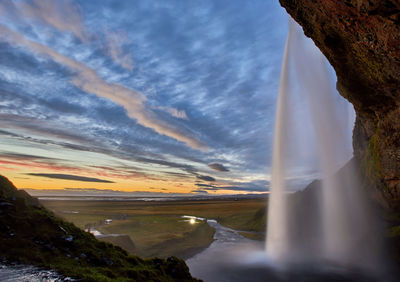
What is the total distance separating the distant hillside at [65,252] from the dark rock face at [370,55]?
18705 millimetres

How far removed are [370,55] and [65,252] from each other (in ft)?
78.0

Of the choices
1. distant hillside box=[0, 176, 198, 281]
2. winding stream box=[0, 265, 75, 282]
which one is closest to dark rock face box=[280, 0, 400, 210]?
distant hillside box=[0, 176, 198, 281]

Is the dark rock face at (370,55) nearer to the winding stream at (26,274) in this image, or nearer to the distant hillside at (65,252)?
the distant hillside at (65,252)

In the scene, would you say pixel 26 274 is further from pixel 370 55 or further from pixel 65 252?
pixel 370 55

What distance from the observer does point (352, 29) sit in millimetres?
14359

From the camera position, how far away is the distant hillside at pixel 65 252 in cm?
939

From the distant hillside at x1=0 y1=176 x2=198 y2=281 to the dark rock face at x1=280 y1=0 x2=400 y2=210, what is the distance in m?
18.7

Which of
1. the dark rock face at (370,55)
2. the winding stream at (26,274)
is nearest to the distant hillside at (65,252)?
the winding stream at (26,274)

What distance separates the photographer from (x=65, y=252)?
10.8m

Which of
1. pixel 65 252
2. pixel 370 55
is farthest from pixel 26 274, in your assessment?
pixel 370 55

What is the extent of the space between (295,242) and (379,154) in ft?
65.3

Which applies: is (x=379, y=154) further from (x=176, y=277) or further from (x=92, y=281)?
(x=92, y=281)

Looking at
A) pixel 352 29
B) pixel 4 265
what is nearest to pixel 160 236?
pixel 4 265

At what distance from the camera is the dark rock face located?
12.4 meters
